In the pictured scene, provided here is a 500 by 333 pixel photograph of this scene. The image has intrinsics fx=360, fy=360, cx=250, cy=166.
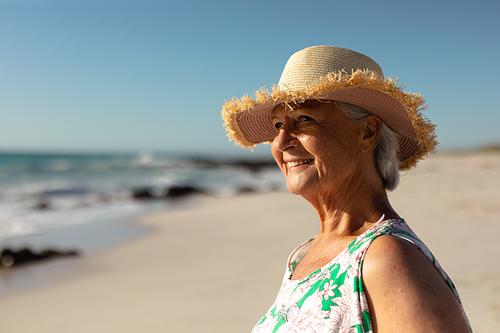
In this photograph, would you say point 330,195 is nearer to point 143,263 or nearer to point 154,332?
point 154,332

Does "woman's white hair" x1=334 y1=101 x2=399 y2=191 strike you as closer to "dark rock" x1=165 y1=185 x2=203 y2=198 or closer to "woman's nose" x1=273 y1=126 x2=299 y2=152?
"woman's nose" x1=273 y1=126 x2=299 y2=152

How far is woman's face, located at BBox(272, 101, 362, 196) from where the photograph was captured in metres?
1.63

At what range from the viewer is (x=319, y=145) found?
164 centimetres

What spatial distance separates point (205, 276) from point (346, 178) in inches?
179

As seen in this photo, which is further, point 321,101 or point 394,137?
point 394,137

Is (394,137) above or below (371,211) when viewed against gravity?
above

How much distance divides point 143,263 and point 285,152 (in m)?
5.49

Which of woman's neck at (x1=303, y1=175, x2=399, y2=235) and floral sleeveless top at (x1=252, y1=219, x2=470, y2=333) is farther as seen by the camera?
woman's neck at (x1=303, y1=175, x2=399, y2=235)

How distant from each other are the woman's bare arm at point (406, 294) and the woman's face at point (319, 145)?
54cm

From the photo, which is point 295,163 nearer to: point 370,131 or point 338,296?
point 370,131

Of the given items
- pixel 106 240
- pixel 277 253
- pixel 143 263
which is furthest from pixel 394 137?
pixel 106 240

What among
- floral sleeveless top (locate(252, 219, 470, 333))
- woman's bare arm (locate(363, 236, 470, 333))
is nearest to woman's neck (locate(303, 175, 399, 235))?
floral sleeveless top (locate(252, 219, 470, 333))

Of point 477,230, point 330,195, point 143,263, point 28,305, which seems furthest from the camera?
point 477,230

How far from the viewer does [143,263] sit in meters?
6.53
